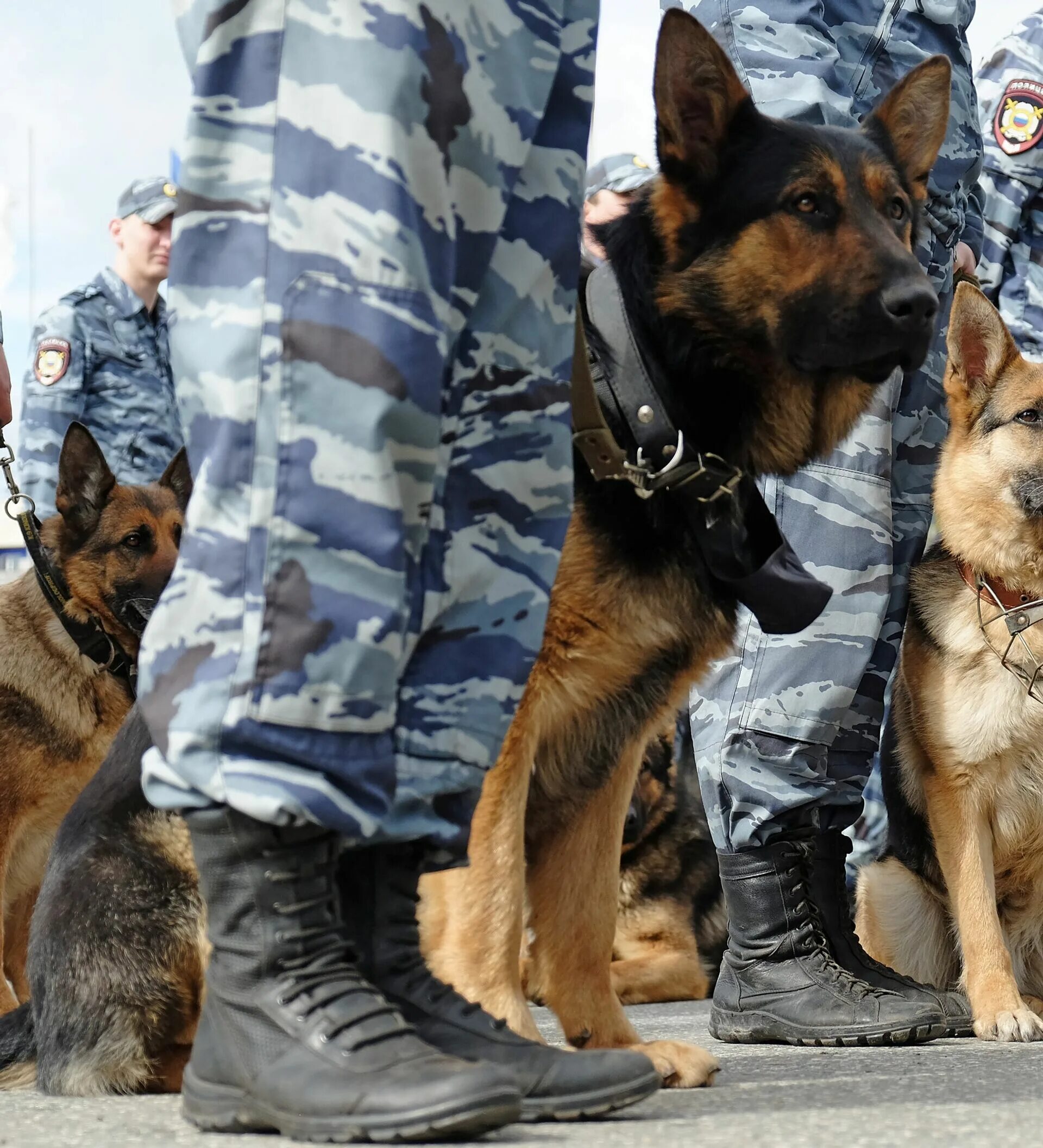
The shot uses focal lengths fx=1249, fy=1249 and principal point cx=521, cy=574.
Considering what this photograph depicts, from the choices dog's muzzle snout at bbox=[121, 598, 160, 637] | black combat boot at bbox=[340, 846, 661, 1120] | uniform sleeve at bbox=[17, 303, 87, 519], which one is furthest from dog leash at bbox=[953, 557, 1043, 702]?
uniform sleeve at bbox=[17, 303, 87, 519]

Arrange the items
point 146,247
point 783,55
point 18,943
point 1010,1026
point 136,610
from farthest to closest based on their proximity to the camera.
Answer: point 146,247, point 136,610, point 18,943, point 783,55, point 1010,1026

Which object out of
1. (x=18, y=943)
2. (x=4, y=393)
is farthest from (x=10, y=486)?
(x=18, y=943)

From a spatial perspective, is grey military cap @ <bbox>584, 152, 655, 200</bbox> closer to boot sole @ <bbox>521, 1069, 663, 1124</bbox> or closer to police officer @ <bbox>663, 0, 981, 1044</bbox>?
police officer @ <bbox>663, 0, 981, 1044</bbox>

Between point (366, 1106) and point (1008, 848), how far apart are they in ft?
8.21

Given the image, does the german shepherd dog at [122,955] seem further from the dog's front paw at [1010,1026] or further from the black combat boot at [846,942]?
the dog's front paw at [1010,1026]

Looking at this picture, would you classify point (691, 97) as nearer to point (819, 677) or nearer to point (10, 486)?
point (819, 677)

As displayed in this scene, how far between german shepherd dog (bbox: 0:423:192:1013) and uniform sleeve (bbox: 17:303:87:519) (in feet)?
2.61

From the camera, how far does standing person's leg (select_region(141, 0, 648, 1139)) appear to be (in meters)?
1.33

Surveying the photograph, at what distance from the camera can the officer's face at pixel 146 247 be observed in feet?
20.0

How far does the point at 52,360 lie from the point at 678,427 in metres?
4.34

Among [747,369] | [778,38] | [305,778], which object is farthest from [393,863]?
[778,38]

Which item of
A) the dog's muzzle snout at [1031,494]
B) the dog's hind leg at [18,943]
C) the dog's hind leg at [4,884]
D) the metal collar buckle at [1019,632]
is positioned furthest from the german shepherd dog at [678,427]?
the dog's hind leg at [18,943]

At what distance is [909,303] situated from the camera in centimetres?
229

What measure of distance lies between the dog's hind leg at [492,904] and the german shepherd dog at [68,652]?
201 centimetres
